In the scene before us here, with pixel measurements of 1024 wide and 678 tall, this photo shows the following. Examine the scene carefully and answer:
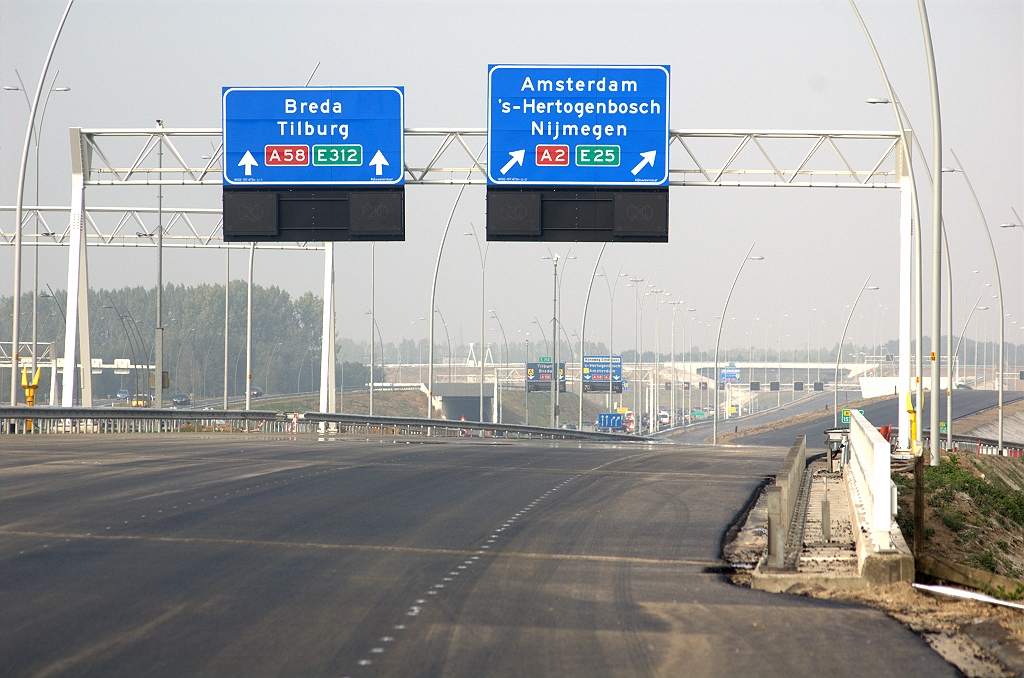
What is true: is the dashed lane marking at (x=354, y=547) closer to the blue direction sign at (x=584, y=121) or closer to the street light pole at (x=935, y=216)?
the street light pole at (x=935, y=216)

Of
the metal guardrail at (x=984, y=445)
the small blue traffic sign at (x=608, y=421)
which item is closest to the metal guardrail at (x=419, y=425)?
the metal guardrail at (x=984, y=445)

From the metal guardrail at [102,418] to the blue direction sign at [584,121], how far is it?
14.1 metres

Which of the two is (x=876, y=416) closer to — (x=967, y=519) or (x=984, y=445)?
(x=984, y=445)

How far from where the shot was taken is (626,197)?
30.6 meters

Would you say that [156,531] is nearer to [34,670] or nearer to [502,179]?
[34,670]

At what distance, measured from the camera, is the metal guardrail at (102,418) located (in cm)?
3338

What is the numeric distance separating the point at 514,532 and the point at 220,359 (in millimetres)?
169315

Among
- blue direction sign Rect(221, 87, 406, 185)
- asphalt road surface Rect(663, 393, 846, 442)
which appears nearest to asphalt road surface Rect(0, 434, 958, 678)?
blue direction sign Rect(221, 87, 406, 185)

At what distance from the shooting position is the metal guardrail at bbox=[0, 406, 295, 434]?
33.4 metres

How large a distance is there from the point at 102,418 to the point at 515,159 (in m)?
15.5

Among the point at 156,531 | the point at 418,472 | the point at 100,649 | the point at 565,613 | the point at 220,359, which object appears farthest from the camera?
the point at 220,359

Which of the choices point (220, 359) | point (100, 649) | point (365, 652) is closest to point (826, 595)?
point (365, 652)

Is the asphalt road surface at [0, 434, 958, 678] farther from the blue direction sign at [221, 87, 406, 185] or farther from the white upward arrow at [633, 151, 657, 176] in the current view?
the blue direction sign at [221, 87, 406, 185]

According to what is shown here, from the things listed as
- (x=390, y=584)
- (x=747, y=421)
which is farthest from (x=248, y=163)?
(x=747, y=421)
